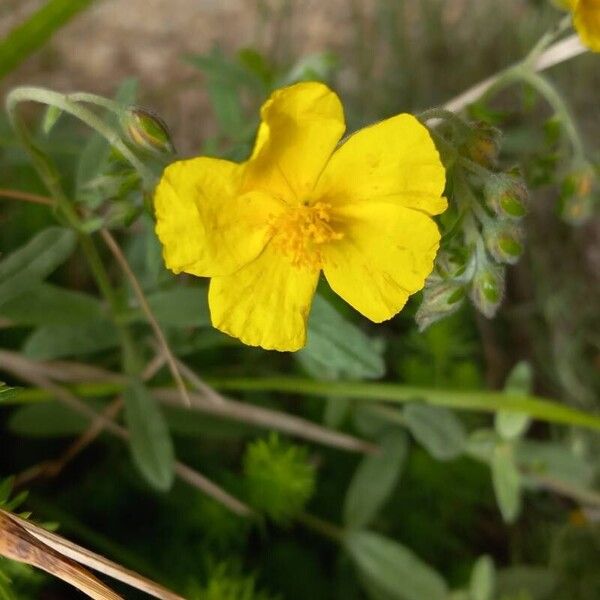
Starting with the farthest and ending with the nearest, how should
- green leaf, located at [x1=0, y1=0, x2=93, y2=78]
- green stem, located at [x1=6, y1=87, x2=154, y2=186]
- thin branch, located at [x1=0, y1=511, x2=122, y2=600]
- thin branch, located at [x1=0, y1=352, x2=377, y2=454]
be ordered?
thin branch, located at [x1=0, y1=352, x2=377, y2=454] → green leaf, located at [x1=0, y1=0, x2=93, y2=78] → green stem, located at [x1=6, y1=87, x2=154, y2=186] → thin branch, located at [x1=0, y1=511, x2=122, y2=600]

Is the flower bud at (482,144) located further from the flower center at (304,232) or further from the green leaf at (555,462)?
the green leaf at (555,462)

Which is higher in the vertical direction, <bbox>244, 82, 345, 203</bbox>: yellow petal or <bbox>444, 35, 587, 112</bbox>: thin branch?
<bbox>244, 82, 345, 203</bbox>: yellow petal

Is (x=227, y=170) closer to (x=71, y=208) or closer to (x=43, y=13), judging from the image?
(x=71, y=208)

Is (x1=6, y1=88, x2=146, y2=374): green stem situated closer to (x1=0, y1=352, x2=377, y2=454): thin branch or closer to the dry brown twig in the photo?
(x1=0, y1=352, x2=377, y2=454): thin branch

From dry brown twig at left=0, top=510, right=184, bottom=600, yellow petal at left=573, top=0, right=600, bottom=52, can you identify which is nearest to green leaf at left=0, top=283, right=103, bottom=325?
dry brown twig at left=0, top=510, right=184, bottom=600

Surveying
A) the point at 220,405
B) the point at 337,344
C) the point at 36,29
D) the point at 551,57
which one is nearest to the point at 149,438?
the point at 220,405

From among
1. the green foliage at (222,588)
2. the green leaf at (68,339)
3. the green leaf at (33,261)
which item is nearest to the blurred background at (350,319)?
the green foliage at (222,588)

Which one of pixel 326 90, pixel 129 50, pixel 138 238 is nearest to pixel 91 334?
pixel 138 238

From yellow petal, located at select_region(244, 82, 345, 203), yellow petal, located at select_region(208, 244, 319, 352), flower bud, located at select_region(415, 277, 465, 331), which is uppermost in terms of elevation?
yellow petal, located at select_region(244, 82, 345, 203)
